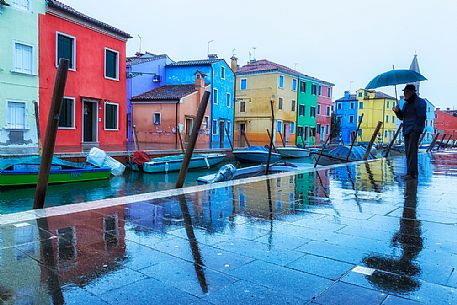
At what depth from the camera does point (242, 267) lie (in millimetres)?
2906

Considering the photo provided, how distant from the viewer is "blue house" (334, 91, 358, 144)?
57.7 m

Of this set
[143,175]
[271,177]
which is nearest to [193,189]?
[271,177]

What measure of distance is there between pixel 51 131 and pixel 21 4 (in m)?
14.5

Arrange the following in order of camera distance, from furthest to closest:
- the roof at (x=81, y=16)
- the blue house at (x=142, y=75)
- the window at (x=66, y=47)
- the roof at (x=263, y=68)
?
the roof at (x=263, y=68) < the blue house at (x=142, y=75) < the window at (x=66, y=47) < the roof at (x=81, y=16)

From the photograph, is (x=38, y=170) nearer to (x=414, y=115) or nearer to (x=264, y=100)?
(x=414, y=115)

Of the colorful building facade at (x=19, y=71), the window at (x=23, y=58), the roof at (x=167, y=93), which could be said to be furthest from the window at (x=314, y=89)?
the window at (x=23, y=58)

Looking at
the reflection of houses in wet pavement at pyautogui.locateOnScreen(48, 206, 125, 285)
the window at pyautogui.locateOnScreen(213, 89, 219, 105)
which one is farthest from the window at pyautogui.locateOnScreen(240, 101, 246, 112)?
the reflection of houses in wet pavement at pyautogui.locateOnScreen(48, 206, 125, 285)

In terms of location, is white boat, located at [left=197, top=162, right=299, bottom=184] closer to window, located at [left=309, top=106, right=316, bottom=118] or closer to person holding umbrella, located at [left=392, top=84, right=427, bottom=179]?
person holding umbrella, located at [left=392, top=84, right=427, bottom=179]

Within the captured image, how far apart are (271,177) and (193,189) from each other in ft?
8.13

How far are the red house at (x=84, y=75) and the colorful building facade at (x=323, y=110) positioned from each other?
28739 mm

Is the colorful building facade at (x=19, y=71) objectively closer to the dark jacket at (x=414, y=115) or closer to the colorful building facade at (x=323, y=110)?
the dark jacket at (x=414, y=115)

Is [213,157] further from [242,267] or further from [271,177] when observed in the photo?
[242,267]

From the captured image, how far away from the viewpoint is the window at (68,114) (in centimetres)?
1867

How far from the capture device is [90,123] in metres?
20.6
